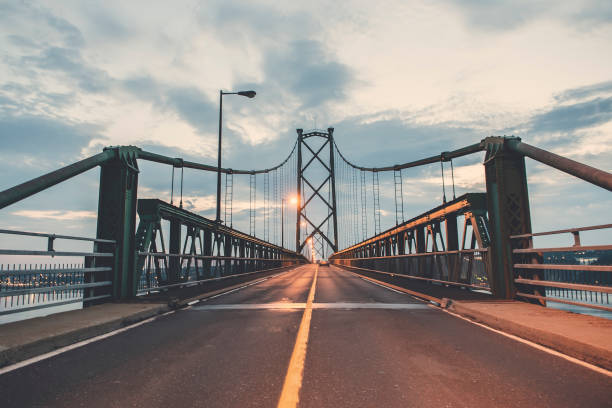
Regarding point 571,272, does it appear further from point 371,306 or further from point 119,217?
point 119,217

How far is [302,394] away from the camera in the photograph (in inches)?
134

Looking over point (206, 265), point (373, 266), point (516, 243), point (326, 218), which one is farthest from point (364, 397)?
point (326, 218)

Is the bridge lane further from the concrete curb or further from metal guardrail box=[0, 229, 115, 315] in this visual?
metal guardrail box=[0, 229, 115, 315]

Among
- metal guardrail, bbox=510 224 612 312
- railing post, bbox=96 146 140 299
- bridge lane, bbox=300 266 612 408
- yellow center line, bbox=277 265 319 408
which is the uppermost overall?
railing post, bbox=96 146 140 299

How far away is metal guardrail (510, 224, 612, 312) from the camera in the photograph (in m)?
Result: 6.23

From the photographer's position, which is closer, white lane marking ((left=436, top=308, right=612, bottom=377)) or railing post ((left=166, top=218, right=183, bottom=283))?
white lane marking ((left=436, top=308, right=612, bottom=377))

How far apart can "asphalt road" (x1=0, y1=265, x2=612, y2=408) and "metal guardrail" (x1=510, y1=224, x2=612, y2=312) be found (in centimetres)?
190

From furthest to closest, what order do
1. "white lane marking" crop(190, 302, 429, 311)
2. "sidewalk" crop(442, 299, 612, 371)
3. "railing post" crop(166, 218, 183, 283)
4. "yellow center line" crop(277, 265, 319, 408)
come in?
1. "railing post" crop(166, 218, 183, 283)
2. "white lane marking" crop(190, 302, 429, 311)
3. "sidewalk" crop(442, 299, 612, 371)
4. "yellow center line" crop(277, 265, 319, 408)

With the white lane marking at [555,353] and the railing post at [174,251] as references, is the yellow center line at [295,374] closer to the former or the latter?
the white lane marking at [555,353]

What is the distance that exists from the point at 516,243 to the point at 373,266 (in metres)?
22.4

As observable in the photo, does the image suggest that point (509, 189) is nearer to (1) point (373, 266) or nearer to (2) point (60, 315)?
(2) point (60, 315)

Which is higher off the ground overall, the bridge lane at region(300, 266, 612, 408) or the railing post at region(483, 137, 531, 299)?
the railing post at region(483, 137, 531, 299)

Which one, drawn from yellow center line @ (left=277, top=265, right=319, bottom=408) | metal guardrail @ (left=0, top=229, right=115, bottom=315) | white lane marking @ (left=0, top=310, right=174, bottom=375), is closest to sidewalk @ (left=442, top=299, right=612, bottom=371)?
yellow center line @ (left=277, top=265, right=319, bottom=408)

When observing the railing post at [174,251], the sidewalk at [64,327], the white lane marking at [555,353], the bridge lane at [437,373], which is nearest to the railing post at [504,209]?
the white lane marking at [555,353]
